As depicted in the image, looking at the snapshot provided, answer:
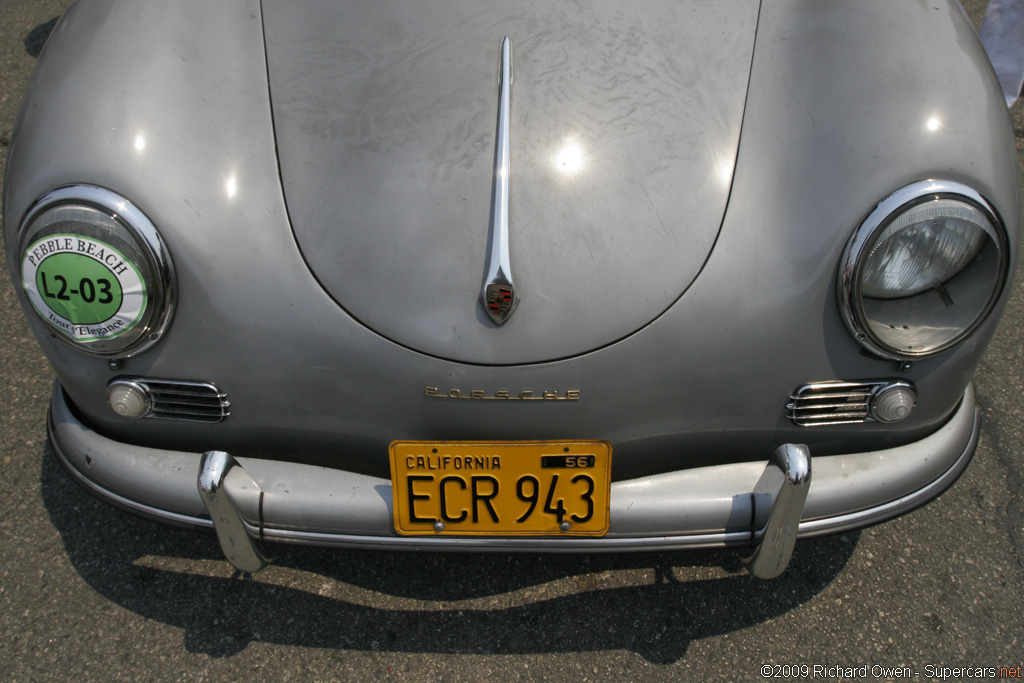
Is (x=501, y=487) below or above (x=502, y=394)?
below

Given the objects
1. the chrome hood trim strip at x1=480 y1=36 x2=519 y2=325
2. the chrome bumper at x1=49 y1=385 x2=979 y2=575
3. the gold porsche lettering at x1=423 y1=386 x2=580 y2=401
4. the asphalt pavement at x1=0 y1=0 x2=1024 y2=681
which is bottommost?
the asphalt pavement at x1=0 y1=0 x2=1024 y2=681

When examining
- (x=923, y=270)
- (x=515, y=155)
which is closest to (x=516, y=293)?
(x=515, y=155)

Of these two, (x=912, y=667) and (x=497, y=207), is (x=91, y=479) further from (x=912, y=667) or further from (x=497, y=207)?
(x=912, y=667)

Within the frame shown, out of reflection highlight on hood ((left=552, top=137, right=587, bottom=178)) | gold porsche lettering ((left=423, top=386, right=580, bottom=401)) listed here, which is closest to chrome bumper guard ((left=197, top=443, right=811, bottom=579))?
gold porsche lettering ((left=423, top=386, right=580, bottom=401))

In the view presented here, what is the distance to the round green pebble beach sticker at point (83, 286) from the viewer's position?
5.09 ft

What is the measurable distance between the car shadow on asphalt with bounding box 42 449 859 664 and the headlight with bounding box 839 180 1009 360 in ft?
2.63

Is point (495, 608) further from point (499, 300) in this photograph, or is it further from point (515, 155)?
point (515, 155)

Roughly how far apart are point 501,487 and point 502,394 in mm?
177

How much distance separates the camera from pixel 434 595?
210 centimetres

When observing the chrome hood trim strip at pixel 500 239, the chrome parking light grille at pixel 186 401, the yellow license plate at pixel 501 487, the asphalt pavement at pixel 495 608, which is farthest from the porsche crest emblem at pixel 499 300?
the asphalt pavement at pixel 495 608

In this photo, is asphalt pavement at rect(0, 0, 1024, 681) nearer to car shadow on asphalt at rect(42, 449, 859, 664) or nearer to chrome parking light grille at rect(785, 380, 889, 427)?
car shadow on asphalt at rect(42, 449, 859, 664)

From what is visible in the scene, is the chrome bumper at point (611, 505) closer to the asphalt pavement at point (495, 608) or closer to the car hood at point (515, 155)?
the car hood at point (515, 155)

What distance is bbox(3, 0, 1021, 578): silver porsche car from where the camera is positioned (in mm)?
1586

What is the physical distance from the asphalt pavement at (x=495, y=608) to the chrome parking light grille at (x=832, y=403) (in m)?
0.64
